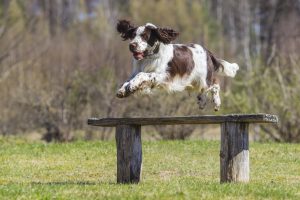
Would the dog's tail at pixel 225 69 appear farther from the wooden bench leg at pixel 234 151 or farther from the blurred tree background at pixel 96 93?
the blurred tree background at pixel 96 93

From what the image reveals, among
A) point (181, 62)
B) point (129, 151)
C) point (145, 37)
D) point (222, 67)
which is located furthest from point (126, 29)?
point (222, 67)

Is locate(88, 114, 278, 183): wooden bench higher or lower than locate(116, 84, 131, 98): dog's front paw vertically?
lower

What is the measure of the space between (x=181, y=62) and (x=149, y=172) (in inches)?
105

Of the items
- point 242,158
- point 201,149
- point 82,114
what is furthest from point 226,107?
point 242,158

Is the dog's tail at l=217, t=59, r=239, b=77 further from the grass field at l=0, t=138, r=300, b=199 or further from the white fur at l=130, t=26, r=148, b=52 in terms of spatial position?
the white fur at l=130, t=26, r=148, b=52

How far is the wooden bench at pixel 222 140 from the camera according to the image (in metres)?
8.86

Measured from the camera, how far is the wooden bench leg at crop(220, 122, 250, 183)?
29.5ft

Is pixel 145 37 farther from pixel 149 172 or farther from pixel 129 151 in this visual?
pixel 149 172

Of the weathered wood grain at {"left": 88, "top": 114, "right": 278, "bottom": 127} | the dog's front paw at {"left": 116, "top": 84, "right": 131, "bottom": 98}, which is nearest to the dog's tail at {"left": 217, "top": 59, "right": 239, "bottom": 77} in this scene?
the weathered wood grain at {"left": 88, "top": 114, "right": 278, "bottom": 127}

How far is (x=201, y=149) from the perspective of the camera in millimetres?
14445

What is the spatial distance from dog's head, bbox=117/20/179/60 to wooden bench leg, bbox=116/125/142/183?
Result: 932 mm

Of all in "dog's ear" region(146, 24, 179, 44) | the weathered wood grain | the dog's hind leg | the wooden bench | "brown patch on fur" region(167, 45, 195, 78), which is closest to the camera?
the weathered wood grain

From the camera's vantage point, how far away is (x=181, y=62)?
9.62m

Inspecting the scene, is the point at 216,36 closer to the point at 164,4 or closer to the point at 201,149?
the point at 164,4
